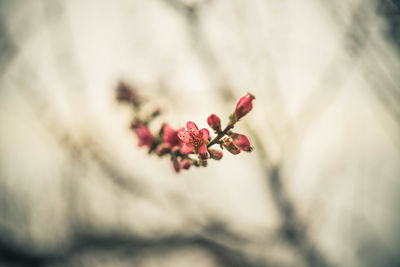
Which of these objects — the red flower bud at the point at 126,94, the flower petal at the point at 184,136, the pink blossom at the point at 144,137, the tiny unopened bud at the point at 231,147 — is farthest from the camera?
the red flower bud at the point at 126,94

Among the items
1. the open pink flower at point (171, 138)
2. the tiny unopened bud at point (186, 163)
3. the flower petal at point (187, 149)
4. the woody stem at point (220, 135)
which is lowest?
the tiny unopened bud at point (186, 163)

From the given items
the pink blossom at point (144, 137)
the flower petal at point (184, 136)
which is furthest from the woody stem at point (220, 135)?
the pink blossom at point (144, 137)

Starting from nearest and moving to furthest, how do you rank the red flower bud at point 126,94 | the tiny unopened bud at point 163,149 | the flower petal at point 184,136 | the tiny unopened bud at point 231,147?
the tiny unopened bud at point 231,147 → the flower petal at point 184,136 → the tiny unopened bud at point 163,149 → the red flower bud at point 126,94

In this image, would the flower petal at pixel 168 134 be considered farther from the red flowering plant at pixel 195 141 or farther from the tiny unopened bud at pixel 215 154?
the tiny unopened bud at pixel 215 154

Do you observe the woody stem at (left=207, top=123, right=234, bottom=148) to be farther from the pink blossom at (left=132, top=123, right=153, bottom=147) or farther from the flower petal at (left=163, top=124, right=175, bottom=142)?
the pink blossom at (left=132, top=123, right=153, bottom=147)

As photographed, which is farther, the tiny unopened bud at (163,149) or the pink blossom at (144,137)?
the pink blossom at (144,137)

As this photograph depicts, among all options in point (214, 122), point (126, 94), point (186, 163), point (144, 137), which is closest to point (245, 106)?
point (214, 122)

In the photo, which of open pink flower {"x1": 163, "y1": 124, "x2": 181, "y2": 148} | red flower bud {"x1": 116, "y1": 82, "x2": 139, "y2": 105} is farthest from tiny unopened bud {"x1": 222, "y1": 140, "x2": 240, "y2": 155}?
red flower bud {"x1": 116, "y1": 82, "x2": 139, "y2": 105}

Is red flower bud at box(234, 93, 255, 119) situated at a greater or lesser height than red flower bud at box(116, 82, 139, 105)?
lesser
